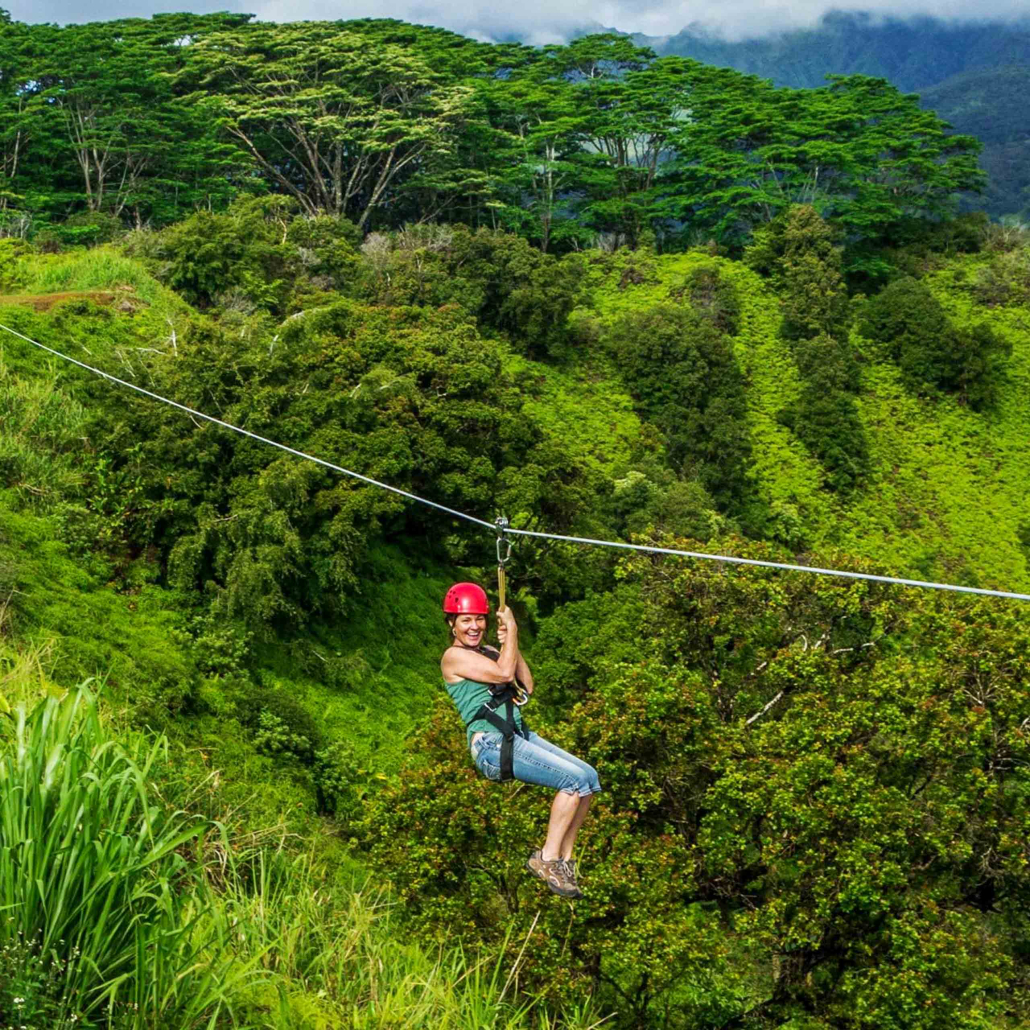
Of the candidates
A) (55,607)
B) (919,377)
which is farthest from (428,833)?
(919,377)

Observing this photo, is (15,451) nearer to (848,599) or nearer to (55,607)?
(55,607)

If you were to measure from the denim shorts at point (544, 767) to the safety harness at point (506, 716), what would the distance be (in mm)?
31

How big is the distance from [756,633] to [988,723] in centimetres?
367

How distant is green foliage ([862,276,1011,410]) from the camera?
37.1 metres

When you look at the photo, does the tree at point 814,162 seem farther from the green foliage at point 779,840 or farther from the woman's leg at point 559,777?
the woman's leg at point 559,777

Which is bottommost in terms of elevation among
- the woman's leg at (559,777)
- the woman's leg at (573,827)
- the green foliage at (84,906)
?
the woman's leg at (573,827)

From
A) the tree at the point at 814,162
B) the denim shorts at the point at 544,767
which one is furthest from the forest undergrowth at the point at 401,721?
the tree at the point at 814,162

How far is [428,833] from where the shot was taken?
11172 millimetres

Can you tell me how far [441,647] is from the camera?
61.1 ft

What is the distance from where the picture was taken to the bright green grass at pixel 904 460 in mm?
30609

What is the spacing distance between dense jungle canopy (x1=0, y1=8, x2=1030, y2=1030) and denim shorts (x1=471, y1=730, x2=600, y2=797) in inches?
31.9

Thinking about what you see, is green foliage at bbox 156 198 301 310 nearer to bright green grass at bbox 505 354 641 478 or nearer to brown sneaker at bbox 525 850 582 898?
bright green grass at bbox 505 354 641 478

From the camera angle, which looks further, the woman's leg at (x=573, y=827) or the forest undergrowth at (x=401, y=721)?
the woman's leg at (x=573, y=827)

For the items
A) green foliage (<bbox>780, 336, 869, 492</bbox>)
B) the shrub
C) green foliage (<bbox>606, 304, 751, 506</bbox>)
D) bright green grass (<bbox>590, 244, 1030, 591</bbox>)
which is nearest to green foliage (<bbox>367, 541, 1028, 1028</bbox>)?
bright green grass (<bbox>590, 244, 1030, 591</bbox>)
